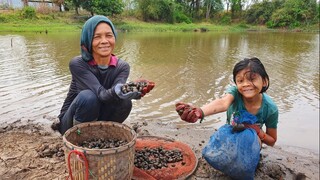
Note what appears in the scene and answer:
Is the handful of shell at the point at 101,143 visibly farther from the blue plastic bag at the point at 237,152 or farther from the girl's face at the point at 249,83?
the girl's face at the point at 249,83

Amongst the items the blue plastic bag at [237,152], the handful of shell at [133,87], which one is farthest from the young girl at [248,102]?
the handful of shell at [133,87]

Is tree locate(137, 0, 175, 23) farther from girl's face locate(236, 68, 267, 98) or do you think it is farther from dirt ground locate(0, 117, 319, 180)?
girl's face locate(236, 68, 267, 98)

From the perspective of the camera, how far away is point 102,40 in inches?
110

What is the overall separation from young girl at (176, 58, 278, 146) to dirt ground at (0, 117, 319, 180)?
1.56 ft

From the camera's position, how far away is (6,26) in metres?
22.7

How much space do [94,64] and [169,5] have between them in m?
37.9

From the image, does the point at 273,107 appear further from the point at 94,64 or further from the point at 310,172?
the point at 94,64

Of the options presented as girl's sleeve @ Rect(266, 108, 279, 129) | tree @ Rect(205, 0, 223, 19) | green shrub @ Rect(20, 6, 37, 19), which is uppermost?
tree @ Rect(205, 0, 223, 19)

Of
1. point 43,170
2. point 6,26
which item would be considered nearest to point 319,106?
point 43,170

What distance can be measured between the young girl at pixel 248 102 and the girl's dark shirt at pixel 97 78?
2.28ft

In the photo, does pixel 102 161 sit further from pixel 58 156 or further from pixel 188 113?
pixel 58 156

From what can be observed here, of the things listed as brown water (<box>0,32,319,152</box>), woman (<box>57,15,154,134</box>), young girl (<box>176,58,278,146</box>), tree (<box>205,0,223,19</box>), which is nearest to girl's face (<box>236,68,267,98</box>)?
young girl (<box>176,58,278,146</box>)

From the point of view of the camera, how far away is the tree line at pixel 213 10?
32.1 meters

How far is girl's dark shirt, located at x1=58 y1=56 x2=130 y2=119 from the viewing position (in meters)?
2.71
